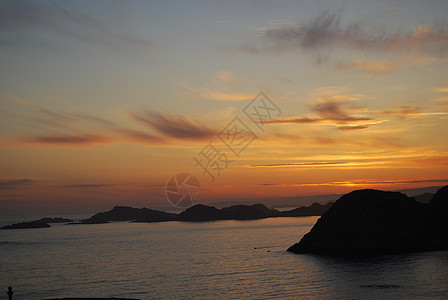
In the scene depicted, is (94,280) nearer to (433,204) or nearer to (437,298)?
(437,298)

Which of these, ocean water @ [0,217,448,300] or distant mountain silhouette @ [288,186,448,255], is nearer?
ocean water @ [0,217,448,300]

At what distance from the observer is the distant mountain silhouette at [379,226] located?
91750mm

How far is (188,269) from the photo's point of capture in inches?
3354

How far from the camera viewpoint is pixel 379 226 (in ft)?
313

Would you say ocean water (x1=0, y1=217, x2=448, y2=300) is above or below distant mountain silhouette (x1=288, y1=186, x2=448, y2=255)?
below

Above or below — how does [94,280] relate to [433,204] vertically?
below

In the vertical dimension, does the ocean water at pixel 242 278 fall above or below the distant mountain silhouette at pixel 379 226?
below

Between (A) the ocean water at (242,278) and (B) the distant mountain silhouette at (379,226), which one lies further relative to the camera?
(B) the distant mountain silhouette at (379,226)

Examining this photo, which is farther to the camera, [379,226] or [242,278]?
[379,226]

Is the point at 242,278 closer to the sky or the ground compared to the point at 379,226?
closer to the ground

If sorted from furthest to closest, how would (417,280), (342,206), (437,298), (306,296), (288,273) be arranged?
(342,206) < (288,273) < (417,280) < (306,296) < (437,298)

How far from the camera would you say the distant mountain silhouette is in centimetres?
9175

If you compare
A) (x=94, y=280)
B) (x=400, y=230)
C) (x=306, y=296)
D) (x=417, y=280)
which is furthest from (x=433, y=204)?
(x=94, y=280)

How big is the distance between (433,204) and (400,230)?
60.2 ft
